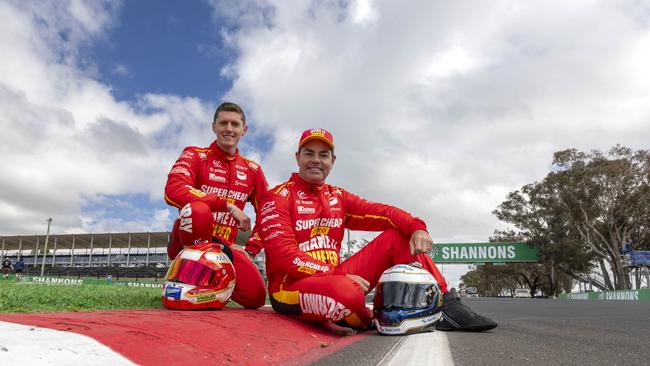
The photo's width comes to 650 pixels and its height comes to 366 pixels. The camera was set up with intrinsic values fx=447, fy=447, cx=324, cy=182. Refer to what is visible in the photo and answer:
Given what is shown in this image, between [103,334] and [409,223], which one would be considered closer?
[103,334]

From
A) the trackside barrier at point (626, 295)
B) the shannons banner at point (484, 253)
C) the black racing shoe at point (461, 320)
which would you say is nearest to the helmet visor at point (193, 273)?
the black racing shoe at point (461, 320)

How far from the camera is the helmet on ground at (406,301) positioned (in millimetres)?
2645

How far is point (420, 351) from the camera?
1.94 meters

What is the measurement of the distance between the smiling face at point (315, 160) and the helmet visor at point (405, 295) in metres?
0.96

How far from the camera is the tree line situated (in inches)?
1107

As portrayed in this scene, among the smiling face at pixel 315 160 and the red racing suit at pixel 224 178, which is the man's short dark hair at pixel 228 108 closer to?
the red racing suit at pixel 224 178

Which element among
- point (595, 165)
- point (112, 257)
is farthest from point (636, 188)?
point (112, 257)

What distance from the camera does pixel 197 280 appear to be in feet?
9.60

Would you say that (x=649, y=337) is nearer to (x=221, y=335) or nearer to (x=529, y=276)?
(x=221, y=335)

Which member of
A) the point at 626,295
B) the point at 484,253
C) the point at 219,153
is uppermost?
the point at 484,253

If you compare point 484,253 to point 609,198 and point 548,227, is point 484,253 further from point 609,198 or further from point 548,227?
Answer: point 609,198

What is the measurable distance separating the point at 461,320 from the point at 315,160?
4.79 feet

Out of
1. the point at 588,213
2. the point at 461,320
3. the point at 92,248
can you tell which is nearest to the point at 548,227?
the point at 588,213

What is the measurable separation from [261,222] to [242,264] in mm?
625
